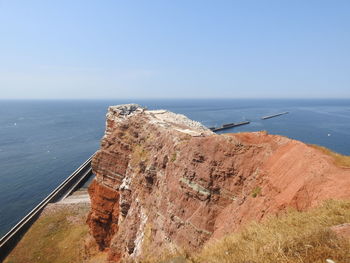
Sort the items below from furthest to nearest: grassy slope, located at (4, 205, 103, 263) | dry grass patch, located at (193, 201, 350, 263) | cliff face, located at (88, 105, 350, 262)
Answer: grassy slope, located at (4, 205, 103, 263) → cliff face, located at (88, 105, 350, 262) → dry grass patch, located at (193, 201, 350, 263)

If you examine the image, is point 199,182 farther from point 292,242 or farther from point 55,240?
point 55,240

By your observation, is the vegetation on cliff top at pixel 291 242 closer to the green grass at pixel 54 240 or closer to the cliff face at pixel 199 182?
the cliff face at pixel 199 182

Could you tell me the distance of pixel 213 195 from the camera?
1598 cm

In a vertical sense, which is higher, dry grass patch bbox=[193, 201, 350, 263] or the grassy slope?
dry grass patch bbox=[193, 201, 350, 263]

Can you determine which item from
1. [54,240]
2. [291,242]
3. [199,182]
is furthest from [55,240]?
[291,242]

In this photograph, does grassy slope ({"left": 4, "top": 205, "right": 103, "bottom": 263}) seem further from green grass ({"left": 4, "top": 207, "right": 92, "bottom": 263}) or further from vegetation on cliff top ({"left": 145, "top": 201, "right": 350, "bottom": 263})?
vegetation on cliff top ({"left": 145, "top": 201, "right": 350, "bottom": 263})

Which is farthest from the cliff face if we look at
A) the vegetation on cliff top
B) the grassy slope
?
the grassy slope

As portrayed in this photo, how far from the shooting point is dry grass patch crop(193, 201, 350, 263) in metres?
6.43

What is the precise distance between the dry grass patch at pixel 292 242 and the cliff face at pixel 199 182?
1555 mm

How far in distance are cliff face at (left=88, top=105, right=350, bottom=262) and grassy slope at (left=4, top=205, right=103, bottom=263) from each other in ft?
30.3

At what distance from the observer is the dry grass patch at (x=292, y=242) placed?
6430mm

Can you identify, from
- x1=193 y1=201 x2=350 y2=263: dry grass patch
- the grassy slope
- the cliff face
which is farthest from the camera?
the grassy slope

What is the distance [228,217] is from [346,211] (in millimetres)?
6648

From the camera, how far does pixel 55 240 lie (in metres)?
34.6
